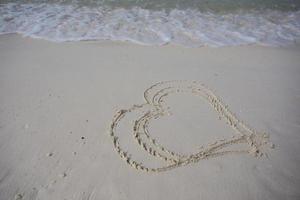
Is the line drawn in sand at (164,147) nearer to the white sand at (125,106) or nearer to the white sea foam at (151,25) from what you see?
the white sand at (125,106)

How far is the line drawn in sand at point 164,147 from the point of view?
247 cm

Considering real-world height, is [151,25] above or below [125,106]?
above

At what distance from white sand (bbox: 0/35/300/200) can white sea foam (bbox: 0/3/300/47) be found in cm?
38

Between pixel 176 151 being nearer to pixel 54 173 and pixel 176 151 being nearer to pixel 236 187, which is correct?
pixel 236 187

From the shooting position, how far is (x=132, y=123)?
113 inches

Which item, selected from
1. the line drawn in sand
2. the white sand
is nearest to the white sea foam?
the white sand

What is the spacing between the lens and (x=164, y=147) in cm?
259

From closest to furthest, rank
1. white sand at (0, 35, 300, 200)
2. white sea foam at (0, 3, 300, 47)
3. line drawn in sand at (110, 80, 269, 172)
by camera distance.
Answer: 1. white sand at (0, 35, 300, 200)
2. line drawn in sand at (110, 80, 269, 172)
3. white sea foam at (0, 3, 300, 47)

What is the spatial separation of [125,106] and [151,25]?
281 centimetres

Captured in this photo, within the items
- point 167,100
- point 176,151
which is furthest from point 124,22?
point 176,151

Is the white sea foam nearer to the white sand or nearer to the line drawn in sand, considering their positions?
the white sand

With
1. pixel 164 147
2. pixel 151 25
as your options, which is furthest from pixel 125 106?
pixel 151 25

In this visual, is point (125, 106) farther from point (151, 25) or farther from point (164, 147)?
point (151, 25)

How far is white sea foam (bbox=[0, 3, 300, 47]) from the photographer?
4801 millimetres
